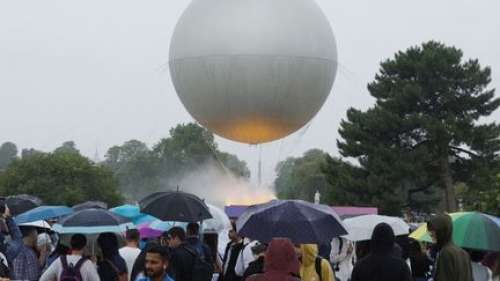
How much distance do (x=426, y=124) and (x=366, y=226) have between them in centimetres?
3075

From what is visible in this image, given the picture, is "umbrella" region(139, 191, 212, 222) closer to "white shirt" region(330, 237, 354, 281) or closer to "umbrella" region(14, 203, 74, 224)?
"white shirt" region(330, 237, 354, 281)

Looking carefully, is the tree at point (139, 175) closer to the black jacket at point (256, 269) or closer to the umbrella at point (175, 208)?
the umbrella at point (175, 208)

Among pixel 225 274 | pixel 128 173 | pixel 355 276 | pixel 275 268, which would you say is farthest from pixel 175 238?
pixel 128 173

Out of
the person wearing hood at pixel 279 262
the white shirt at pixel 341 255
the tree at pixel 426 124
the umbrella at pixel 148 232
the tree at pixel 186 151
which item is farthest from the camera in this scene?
the tree at pixel 186 151

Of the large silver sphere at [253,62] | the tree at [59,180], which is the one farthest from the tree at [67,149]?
the large silver sphere at [253,62]

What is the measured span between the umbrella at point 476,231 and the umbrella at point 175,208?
4016mm

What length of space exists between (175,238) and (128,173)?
104822 millimetres

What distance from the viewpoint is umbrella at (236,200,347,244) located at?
7711 millimetres

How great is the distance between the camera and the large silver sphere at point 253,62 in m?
24.4

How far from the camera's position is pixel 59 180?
6588 centimetres

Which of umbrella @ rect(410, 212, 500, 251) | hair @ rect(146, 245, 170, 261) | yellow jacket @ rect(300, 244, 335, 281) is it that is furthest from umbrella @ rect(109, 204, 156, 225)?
hair @ rect(146, 245, 170, 261)

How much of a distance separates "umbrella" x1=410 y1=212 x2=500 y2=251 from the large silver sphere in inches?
657

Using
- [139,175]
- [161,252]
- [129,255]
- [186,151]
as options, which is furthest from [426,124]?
[139,175]

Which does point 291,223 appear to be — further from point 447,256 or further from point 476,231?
point 476,231
